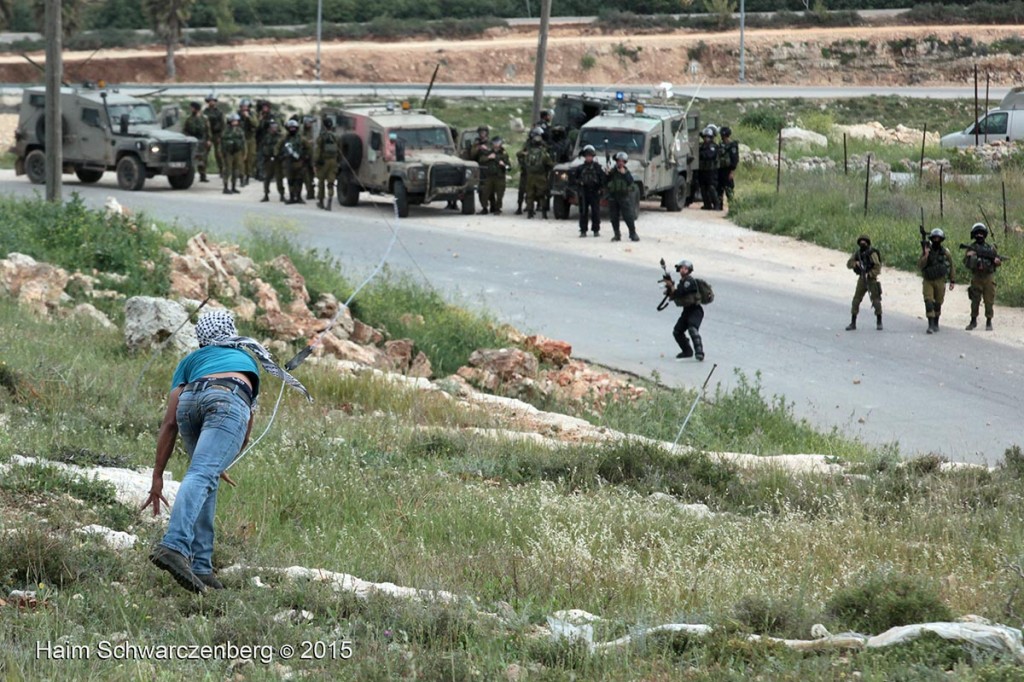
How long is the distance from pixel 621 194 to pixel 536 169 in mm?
2899

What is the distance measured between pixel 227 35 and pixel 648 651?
65810mm

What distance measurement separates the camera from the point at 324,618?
655 centimetres

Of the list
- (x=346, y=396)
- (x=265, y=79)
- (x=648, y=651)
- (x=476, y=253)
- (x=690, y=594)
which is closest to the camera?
(x=648, y=651)

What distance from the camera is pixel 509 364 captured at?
15555 millimetres

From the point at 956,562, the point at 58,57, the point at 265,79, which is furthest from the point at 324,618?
the point at 265,79

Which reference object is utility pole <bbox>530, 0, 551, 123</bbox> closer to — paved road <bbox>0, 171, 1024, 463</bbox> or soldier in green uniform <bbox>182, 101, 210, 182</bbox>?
paved road <bbox>0, 171, 1024, 463</bbox>

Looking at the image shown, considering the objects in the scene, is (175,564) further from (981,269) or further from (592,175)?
(592,175)

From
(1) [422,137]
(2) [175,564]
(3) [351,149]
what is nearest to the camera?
(2) [175,564]

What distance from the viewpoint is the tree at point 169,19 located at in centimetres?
6184

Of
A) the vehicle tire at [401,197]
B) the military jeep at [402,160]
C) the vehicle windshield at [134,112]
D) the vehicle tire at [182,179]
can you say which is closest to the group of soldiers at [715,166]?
the military jeep at [402,160]

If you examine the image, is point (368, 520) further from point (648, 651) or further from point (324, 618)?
point (648, 651)

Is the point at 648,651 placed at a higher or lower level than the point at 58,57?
lower

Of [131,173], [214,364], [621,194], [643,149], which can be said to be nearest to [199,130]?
[131,173]

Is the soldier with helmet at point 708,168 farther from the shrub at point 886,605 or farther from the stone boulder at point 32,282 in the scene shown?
the shrub at point 886,605
